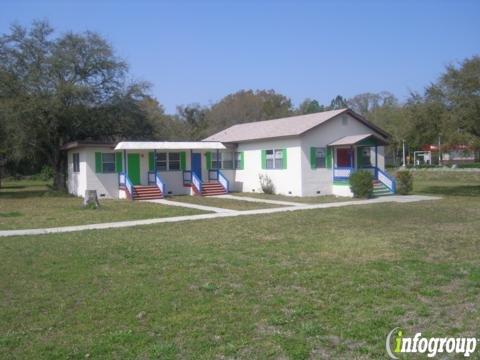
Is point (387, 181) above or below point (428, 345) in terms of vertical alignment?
above

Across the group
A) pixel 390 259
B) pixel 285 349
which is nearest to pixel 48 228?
pixel 390 259

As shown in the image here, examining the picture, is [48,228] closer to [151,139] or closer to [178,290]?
[178,290]

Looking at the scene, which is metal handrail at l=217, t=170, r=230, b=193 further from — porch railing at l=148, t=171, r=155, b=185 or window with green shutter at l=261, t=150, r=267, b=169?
porch railing at l=148, t=171, r=155, b=185

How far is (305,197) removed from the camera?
79.3 ft

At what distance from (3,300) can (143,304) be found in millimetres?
2006

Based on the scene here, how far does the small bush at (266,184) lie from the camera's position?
2650 centimetres

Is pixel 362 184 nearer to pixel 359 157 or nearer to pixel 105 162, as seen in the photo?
pixel 359 157

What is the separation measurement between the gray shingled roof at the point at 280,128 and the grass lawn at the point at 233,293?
1338 cm

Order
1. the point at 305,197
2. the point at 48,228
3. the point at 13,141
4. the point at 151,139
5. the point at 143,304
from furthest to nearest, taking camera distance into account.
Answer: the point at 151,139 < the point at 13,141 < the point at 305,197 < the point at 48,228 < the point at 143,304

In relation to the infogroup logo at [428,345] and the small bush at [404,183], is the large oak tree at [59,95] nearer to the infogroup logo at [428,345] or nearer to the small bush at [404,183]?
the small bush at [404,183]

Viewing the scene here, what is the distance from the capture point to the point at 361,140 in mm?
24141

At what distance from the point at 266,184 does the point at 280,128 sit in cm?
323

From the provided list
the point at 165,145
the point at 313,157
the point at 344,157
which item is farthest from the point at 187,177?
the point at 344,157

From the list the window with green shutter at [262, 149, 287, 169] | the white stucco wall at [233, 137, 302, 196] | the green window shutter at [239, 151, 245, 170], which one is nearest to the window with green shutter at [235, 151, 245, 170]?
the green window shutter at [239, 151, 245, 170]
